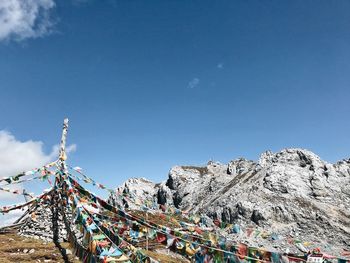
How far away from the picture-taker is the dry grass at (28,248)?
2095 centimetres

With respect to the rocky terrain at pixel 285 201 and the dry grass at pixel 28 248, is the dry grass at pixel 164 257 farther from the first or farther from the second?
the rocky terrain at pixel 285 201

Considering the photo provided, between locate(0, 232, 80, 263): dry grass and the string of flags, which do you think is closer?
the string of flags

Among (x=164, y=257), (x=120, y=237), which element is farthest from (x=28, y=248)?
(x=164, y=257)

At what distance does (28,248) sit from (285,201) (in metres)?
49.5

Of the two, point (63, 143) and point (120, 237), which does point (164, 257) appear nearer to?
point (120, 237)

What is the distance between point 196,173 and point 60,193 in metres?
80.8

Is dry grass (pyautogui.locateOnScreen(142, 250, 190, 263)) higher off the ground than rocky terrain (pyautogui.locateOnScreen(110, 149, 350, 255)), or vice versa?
rocky terrain (pyautogui.locateOnScreen(110, 149, 350, 255))

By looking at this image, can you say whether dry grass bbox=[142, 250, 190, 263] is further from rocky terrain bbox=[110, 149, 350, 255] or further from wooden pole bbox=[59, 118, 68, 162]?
rocky terrain bbox=[110, 149, 350, 255]

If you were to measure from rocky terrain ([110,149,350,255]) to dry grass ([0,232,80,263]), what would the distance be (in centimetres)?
2597

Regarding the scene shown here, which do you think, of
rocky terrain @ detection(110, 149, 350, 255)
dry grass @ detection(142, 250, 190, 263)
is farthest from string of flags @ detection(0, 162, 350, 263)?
rocky terrain @ detection(110, 149, 350, 255)

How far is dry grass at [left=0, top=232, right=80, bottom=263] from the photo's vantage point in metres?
21.0

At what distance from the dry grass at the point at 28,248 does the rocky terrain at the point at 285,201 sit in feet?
85.2

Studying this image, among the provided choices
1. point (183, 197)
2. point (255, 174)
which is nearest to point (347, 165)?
point (255, 174)

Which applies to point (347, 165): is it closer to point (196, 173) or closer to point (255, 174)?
point (255, 174)
